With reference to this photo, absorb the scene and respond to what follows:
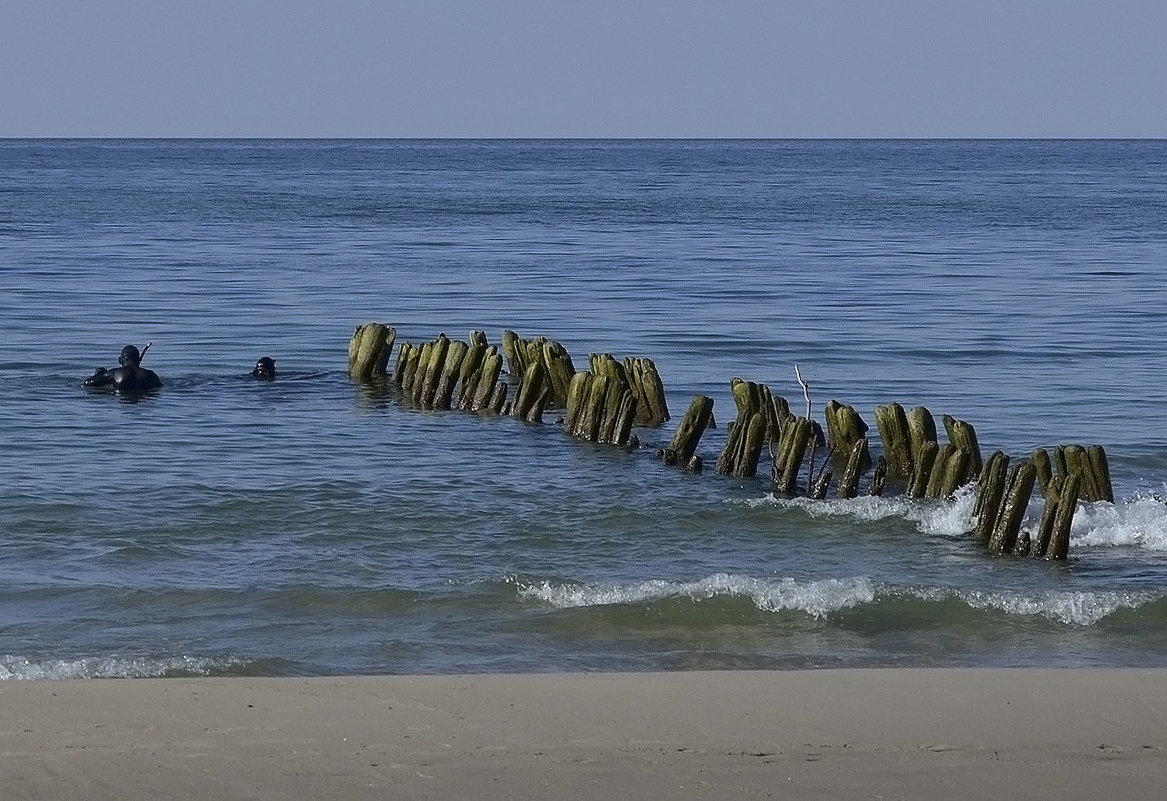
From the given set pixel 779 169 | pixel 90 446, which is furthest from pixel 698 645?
pixel 779 169

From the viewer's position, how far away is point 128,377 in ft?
71.2

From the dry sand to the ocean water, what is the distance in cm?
101

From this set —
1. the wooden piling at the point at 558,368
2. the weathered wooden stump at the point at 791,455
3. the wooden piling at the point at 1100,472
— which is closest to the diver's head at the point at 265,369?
the wooden piling at the point at 558,368

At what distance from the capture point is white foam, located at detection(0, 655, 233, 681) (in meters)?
9.28

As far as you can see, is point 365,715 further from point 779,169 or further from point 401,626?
point 779,169

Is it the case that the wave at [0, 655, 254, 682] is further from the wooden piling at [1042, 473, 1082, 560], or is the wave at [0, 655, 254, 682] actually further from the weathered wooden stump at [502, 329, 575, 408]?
the weathered wooden stump at [502, 329, 575, 408]

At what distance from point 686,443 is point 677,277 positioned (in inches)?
974

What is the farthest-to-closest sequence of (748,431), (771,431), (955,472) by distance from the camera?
(771,431) < (748,431) < (955,472)

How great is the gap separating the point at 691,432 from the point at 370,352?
7.60 meters

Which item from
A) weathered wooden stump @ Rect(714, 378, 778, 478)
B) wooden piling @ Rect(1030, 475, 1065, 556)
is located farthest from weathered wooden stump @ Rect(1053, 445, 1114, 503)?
weathered wooden stump @ Rect(714, 378, 778, 478)

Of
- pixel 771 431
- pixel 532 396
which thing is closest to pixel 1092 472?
pixel 771 431

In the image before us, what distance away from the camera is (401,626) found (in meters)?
11.0

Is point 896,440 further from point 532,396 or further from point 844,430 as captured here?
point 532,396

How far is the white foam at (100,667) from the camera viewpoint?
928cm
